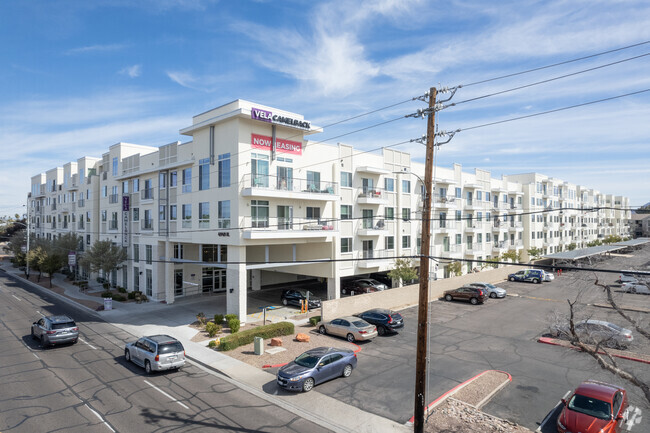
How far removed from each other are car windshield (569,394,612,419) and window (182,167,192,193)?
97.1 ft

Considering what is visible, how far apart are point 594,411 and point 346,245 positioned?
24261 mm

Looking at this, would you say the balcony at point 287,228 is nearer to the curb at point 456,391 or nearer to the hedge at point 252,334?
the hedge at point 252,334

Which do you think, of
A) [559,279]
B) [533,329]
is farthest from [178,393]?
[559,279]

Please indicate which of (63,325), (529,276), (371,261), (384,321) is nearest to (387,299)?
(371,261)

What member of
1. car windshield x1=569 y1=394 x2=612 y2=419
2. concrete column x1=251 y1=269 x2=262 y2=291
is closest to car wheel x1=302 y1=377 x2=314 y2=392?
car windshield x1=569 y1=394 x2=612 y2=419

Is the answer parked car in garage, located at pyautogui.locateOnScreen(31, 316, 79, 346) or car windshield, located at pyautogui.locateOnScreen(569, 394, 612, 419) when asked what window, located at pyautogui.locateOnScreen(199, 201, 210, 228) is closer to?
parked car in garage, located at pyautogui.locateOnScreen(31, 316, 79, 346)

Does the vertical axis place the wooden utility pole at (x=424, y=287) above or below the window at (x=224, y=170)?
below

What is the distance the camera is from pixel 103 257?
38.8m

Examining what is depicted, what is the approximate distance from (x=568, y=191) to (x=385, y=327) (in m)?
75.4

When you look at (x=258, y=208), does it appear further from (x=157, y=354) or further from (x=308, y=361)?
(x=308, y=361)

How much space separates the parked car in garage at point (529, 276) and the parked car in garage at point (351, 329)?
3358cm

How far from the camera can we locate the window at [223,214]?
2856 centimetres

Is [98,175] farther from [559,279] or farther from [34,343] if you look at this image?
[559,279]

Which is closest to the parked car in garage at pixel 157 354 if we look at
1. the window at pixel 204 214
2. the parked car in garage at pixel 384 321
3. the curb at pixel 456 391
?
the curb at pixel 456 391
